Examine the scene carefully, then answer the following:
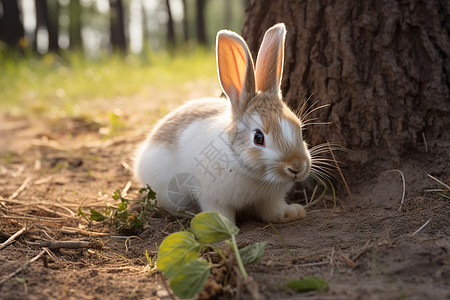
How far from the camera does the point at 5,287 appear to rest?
6.86 feet

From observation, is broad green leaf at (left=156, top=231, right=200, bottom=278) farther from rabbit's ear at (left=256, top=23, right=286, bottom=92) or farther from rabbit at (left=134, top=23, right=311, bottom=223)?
rabbit's ear at (left=256, top=23, right=286, bottom=92)

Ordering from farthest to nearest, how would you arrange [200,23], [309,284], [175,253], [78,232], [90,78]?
1. [200,23]
2. [90,78]
3. [78,232]
4. [175,253]
5. [309,284]

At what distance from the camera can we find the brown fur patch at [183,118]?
11.4 feet

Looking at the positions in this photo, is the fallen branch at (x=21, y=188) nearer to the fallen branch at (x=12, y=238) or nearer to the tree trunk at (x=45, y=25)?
the fallen branch at (x=12, y=238)

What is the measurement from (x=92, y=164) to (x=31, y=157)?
2.60ft

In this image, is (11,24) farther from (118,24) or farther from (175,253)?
(175,253)

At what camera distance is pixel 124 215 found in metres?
3.16

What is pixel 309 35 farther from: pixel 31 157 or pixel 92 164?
pixel 31 157

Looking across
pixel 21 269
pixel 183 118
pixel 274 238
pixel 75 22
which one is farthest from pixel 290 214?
pixel 75 22

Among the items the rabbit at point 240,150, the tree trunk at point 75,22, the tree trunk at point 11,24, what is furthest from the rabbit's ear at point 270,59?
the tree trunk at point 75,22

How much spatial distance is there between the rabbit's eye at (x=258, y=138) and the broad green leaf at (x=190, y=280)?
1022 millimetres

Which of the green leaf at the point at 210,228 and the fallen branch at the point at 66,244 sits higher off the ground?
the green leaf at the point at 210,228

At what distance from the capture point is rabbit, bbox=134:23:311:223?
2787mm

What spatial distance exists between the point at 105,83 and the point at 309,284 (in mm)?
7721
